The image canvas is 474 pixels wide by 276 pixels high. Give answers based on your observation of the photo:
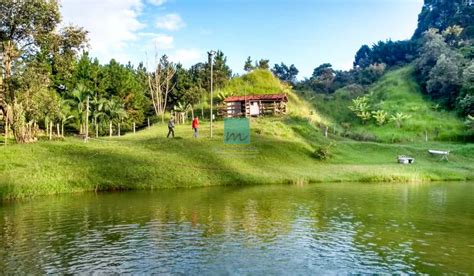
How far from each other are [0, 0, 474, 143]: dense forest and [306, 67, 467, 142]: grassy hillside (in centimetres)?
323

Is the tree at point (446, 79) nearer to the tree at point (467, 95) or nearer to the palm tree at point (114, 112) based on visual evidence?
the tree at point (467, 95)

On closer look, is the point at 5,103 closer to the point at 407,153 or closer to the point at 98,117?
the point at 98,117

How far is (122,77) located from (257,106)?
25.8 meters

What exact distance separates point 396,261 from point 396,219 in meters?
8.38

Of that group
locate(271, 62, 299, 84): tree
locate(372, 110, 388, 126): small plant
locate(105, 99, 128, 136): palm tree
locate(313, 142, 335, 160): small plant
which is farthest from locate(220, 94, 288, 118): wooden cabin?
locate(271, 62, 299, 84): tree

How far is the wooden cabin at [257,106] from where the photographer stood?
7719cm

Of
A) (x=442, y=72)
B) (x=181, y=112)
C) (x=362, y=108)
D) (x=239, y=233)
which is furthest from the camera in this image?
(x=442, y=72)

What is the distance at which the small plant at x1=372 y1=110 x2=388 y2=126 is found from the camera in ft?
278

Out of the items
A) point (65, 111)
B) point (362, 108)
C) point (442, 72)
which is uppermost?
point (442, 72)

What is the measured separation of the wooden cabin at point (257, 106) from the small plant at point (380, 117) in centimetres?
1906

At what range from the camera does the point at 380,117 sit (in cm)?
8494

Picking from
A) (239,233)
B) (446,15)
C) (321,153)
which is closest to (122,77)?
(321,153)

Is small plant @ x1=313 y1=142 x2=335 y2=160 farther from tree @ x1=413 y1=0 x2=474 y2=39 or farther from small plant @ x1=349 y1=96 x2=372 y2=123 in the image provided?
tree @ x1=413 y1=0 x2=474 y2=39

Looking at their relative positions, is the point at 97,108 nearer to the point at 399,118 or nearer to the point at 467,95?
the point at 399,118
